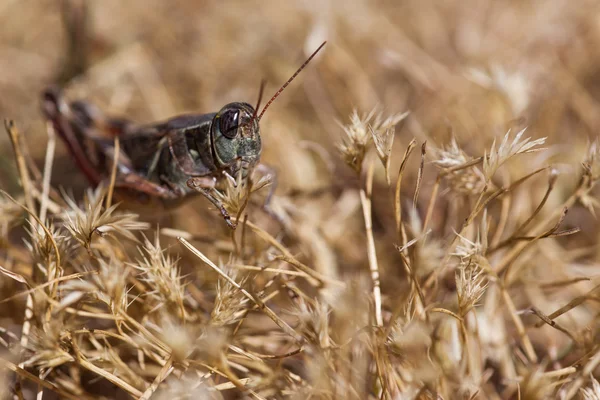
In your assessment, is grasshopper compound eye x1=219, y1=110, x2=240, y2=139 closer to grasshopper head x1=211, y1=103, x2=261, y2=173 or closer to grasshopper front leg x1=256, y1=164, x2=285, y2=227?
grasshopper head x1=211, y1=103, x2=261, y2=173

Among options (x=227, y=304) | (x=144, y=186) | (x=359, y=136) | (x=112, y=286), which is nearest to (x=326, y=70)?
(x=144, y=186)

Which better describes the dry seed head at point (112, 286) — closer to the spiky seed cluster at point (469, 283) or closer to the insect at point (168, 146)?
the insect at point (168, 146)

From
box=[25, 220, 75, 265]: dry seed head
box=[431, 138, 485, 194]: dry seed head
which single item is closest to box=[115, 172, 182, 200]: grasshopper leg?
box=[25, 220, 75, 265]: dry seed head

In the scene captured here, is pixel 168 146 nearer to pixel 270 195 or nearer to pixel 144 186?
pixel 144 186

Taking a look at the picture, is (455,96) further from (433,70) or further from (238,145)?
(238,145)

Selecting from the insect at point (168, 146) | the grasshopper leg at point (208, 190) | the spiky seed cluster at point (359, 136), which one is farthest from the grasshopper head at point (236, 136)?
the spiky seed cluster at point (359, 136)

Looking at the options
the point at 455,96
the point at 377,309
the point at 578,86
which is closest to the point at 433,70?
the point at 455,96

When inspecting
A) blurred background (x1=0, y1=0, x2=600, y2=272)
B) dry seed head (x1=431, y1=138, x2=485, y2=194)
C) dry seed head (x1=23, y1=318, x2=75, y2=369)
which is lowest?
dry seed head (x1=23, y1=318, x2=75, y2=369)

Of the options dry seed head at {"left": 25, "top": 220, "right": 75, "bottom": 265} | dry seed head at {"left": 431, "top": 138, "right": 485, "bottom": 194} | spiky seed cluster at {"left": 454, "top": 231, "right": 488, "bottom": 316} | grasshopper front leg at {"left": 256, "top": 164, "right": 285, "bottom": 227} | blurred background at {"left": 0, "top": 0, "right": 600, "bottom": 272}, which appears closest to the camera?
spiky seed cluster at {"left": 454, "top": 231, "right": 488, "bottom": 316}
